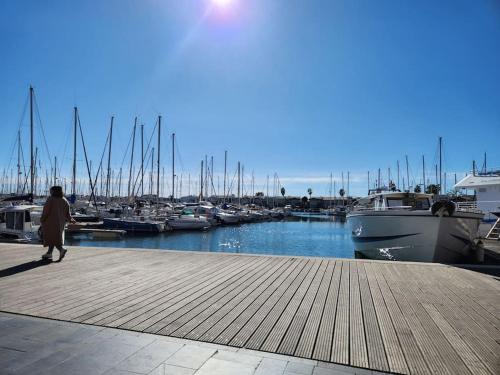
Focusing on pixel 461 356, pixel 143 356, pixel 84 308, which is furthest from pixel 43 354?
pixel 461 356

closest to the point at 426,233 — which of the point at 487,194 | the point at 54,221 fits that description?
the point at 54,221

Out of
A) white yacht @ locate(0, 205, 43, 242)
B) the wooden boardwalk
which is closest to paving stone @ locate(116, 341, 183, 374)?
the wooden boardwalk

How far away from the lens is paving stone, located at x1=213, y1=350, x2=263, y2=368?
322 cm

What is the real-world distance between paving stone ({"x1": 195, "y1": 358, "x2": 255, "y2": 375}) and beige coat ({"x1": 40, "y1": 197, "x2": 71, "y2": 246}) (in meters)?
6.56

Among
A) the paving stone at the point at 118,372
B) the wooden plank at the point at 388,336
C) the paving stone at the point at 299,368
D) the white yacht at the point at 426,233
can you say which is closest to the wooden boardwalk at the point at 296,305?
A: the wooden plank at the point at 388,336

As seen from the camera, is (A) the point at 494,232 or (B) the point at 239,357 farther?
(A) the point at 494,232

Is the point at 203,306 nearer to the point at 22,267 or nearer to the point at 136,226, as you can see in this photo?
the point at 22,267

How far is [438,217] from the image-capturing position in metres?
12.9

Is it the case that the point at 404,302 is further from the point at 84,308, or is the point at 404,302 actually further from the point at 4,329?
the point at 4,329

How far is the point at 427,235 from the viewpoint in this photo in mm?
13164

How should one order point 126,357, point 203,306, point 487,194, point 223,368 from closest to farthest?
point 223,368 < point 126,357 < point 203,306 < point 487,194

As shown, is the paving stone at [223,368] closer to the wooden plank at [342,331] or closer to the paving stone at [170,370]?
the paving stone at [170,370]

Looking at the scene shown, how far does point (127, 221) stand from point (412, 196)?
1077 inches

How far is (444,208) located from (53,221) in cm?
1228
